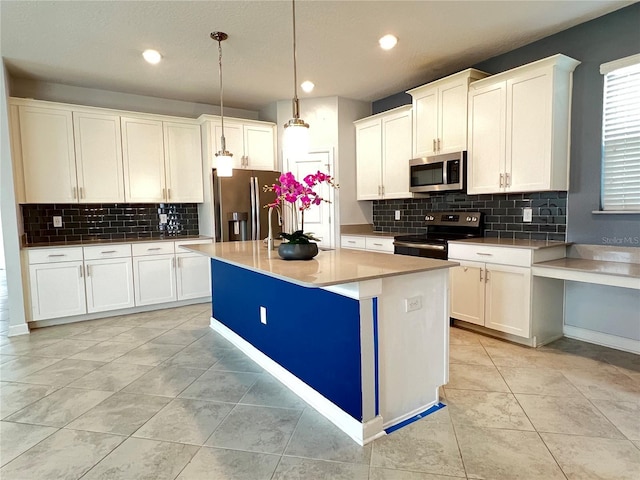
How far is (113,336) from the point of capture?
358 centimetres

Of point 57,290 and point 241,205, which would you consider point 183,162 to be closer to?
point 241,205

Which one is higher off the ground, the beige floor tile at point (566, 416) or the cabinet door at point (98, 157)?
the cabinet door at point (98, 157)

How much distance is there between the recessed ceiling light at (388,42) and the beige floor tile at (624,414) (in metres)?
3.05

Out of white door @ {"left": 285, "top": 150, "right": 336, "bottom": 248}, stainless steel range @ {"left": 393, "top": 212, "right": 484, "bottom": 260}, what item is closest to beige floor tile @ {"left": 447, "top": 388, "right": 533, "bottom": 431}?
stainless steel range @ {"left": 393, "top": 212, "right": 484, "bottom": 260}

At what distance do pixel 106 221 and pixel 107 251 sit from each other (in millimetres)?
651

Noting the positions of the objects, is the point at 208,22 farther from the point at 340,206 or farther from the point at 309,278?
the point at 340,206

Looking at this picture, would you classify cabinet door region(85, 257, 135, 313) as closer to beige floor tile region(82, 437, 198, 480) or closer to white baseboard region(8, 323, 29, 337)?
white baseboard region(8, 323, 29, 337)

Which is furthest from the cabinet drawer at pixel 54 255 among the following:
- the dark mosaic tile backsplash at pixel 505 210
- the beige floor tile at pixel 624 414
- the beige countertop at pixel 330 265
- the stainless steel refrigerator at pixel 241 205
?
the beige floor tile at pixel 624 414

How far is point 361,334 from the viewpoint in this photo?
182 cm

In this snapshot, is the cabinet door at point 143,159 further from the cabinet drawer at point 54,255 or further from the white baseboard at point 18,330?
the white baseboard at point 18,330

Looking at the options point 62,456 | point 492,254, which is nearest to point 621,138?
point 492,254

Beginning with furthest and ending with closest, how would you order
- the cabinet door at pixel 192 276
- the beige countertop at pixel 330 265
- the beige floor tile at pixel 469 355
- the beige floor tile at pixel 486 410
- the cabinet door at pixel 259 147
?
the cabinet door at pixel 259 147 → the cabinet door at pixel 192 276 → the beige floor tile at pixel 469 355 → the beige floor tile at pixel 486 410 → the beige countertop at pixel 330 265

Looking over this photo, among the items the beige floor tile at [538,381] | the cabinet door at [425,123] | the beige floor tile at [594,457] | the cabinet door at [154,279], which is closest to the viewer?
the beige floor tile at [594,457]

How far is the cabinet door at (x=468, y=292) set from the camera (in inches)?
130
